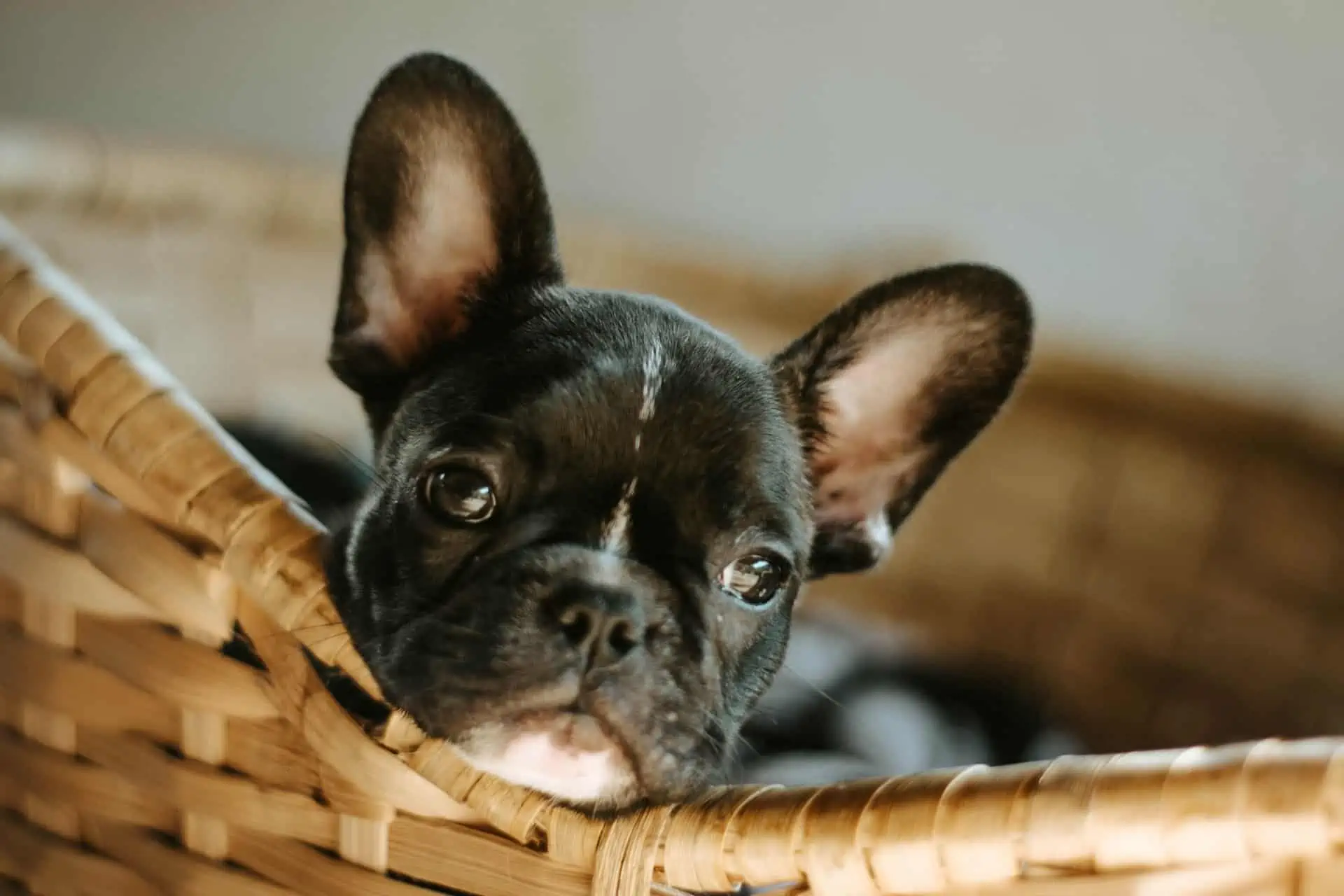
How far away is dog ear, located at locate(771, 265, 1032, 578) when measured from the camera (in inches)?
44.8

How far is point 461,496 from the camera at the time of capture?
0.98 meters

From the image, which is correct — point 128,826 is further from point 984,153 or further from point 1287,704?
point 984,153

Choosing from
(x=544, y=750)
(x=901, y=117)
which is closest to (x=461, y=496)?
(x=544, y=750)

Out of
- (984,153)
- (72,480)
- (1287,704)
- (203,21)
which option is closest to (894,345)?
(72,480)

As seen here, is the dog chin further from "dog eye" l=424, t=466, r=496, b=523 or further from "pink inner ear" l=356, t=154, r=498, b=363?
"pink inner ear" l=356, t=154, r=498, b=363

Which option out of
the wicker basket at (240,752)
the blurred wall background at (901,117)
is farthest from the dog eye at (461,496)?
the blurred wall background at (901,117)

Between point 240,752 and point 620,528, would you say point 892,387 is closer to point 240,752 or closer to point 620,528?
point 620,528

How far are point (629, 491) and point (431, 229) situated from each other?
0.33m

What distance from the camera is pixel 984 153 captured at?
2.49 meters

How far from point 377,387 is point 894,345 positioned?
1.47ft

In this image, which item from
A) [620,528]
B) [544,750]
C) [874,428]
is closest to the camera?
[544,750]

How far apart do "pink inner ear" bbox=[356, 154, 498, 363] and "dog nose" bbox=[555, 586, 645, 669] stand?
384 millimetres

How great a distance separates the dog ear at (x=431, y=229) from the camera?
108cm

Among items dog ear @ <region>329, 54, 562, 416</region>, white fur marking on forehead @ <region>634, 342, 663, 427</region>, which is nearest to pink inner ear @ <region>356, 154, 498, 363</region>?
dog ear @ <region>329, 54, 562, 416</region>
